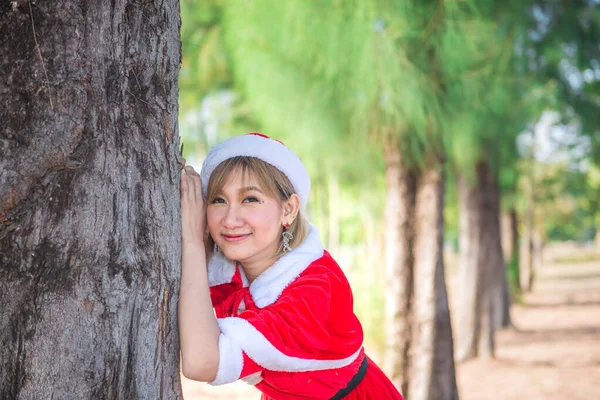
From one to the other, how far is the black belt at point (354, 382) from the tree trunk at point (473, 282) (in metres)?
7.55

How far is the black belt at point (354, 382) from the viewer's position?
210 centimetres

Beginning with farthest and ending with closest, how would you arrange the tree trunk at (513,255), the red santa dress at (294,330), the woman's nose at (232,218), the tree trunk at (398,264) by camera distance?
the tree trunk at (513,255) < the tree trunk at (398,264) < the woman's nose at (232,218) < the red santa dress at (294,330)

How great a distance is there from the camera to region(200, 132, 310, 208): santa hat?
2016 millimetres

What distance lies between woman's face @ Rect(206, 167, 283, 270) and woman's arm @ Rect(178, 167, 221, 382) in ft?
0.60

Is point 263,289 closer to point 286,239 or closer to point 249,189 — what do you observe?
point 286,239

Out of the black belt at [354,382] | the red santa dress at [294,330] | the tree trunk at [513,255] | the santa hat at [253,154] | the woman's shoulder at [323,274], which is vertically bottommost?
the black belt at [354,382]

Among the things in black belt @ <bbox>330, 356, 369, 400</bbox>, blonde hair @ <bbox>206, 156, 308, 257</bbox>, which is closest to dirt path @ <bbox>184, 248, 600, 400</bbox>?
black belt @ <bbox>330, 356, 369, 400</bbox>

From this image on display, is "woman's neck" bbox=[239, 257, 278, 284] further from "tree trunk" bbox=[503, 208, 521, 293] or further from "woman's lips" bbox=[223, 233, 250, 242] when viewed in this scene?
"tree trunk" bbox=[503, 208, 521, 293]

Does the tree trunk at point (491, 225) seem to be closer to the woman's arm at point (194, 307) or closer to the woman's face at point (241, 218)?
the woman's face at point (241, 218)

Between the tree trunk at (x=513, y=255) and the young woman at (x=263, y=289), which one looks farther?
the tree trunk at (x=513, y=255)

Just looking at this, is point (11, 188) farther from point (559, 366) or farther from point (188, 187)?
point (559, 366)

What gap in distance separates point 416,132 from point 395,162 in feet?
1.29

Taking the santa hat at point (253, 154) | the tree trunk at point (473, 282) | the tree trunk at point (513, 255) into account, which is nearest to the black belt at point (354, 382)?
the santa hat at point (253, 154)

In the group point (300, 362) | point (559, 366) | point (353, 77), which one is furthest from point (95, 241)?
point (559, 366)
